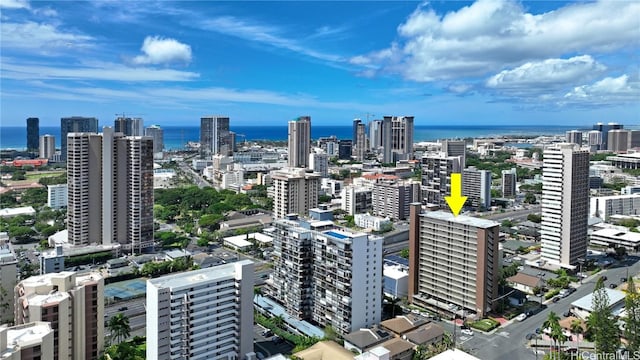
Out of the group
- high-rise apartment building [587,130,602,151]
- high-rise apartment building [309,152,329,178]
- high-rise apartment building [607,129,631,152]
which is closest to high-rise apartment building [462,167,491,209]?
high-rise apartment building [309,152,329,178]

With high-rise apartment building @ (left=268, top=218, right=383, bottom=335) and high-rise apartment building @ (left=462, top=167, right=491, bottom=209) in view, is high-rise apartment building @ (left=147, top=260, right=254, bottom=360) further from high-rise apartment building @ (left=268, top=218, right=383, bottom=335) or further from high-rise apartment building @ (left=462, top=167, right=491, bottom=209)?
high-rise apartment building @ (left=462, top=167, right=491, bottom=209)

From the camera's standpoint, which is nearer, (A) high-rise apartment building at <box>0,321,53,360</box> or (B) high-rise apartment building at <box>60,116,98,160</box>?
(A) high-rise apartment building at <box>0,321,53,360</box>

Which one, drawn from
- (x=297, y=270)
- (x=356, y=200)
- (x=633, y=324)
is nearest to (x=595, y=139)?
(x=356, y=200)

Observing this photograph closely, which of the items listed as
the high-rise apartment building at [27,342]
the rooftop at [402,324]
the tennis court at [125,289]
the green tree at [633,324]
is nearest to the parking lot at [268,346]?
the rooftop at [402,324]

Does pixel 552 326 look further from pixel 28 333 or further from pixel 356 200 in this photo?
pixel 356 200

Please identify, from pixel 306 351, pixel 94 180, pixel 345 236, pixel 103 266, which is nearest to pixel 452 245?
pixel 345 236

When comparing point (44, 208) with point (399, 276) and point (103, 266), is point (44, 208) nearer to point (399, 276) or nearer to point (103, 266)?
point (103, 266)
